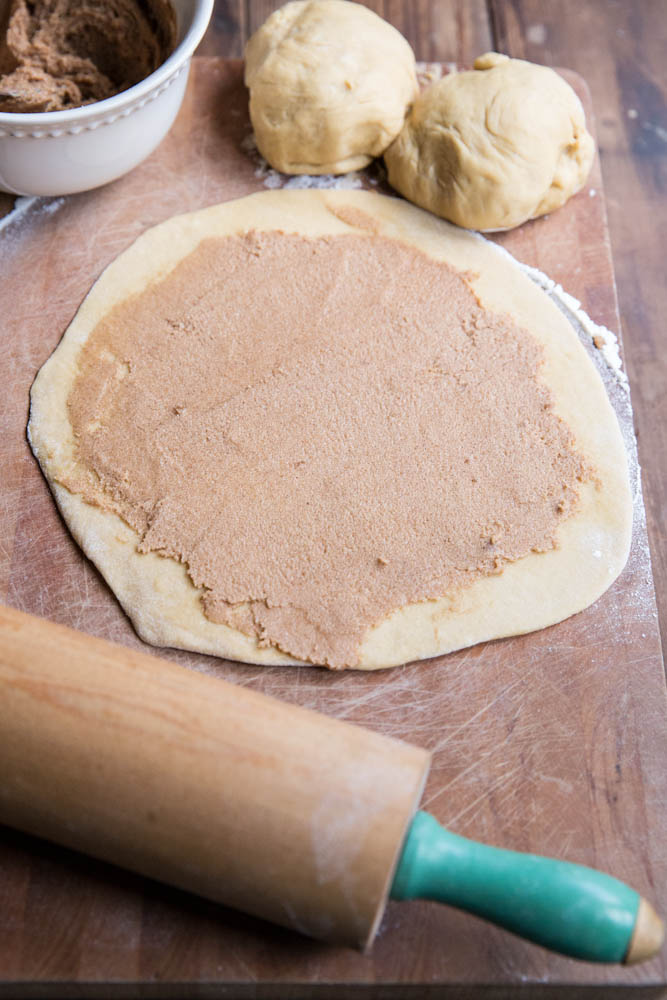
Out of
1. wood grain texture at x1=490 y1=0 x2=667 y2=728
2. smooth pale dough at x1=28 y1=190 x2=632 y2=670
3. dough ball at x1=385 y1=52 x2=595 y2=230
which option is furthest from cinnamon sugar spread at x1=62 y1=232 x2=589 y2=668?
wood grain texture at x1=490 y1=0 x2=667 y2=728

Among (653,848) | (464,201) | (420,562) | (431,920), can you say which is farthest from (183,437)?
(653,848)

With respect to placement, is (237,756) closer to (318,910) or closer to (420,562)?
(318,910)

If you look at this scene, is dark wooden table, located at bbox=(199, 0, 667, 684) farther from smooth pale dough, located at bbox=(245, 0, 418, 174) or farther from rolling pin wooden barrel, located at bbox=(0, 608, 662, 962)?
rolling pin wooden barrel, located at bbox=(0, 608, 662, 962)

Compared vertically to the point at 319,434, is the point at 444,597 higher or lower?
lower

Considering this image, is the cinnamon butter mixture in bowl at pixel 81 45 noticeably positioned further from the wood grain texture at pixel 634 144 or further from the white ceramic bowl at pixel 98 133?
the wood grain texture at pixel 634 144

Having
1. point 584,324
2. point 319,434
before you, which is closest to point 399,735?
point 319,434

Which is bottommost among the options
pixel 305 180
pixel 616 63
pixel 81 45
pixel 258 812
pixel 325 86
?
pixel 258 812

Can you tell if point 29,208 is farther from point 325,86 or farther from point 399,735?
point 399,735
